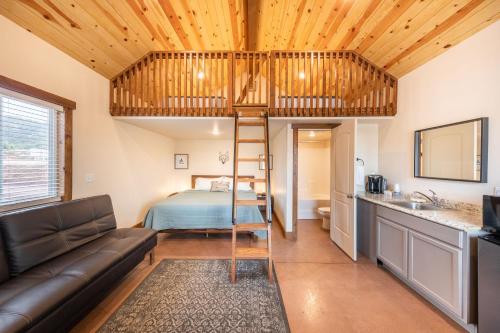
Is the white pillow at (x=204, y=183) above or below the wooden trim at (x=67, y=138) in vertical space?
below

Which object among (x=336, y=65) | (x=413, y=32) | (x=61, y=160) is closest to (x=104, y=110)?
(x=61, y=160)

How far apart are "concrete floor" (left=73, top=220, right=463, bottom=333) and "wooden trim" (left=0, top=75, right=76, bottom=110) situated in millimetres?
2273

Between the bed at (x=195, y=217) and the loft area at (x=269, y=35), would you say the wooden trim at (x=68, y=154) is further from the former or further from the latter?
the bed at (x=195, y=217)

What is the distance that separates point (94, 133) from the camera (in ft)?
9.63

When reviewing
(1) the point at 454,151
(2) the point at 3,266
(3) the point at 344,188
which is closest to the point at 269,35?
(3) the point at 344,188

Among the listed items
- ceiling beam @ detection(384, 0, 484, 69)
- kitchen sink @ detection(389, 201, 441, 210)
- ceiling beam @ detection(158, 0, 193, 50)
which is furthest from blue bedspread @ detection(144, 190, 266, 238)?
ceiling beam @ detection(384, 0, 484, 69)

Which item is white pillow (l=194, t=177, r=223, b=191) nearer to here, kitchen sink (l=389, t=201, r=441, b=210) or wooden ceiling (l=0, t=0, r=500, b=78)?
wooden ceiling (l=0, t=0, r=500, b=78)

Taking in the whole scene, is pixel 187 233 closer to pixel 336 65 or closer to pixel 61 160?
pixel 61 160

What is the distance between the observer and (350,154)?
2.93 meters

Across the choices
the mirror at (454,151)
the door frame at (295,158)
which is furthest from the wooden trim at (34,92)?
the mirror at (454,151)

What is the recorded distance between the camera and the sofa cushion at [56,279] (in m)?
1.19

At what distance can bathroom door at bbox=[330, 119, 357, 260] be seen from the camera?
2875 millimetres

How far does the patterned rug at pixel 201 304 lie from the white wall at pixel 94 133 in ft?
5.64

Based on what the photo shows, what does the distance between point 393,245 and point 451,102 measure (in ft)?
5.99
